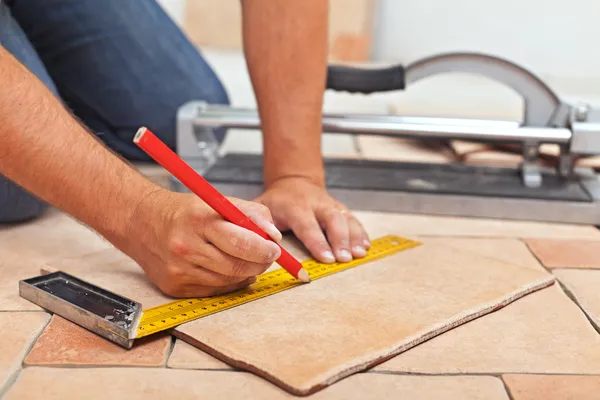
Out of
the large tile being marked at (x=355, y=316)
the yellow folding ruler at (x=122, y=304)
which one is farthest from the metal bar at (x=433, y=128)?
the yellow folding ruler at (x=122, y=304)

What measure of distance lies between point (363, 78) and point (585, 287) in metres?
0.66

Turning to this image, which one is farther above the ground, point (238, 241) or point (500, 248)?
point (238, 241)

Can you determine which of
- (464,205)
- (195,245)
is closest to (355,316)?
(195,245)

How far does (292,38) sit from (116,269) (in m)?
0.54

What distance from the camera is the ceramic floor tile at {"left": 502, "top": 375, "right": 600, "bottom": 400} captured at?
0.76 m

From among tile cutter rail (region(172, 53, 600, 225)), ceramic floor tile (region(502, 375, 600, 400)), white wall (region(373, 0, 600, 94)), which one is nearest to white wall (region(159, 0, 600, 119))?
white wall (region(373, 0, 600, 94))

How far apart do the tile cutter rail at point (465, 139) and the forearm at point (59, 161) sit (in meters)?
0.59

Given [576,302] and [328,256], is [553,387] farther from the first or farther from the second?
[328,256]

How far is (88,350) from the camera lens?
2.71 feet

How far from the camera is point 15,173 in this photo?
92cm

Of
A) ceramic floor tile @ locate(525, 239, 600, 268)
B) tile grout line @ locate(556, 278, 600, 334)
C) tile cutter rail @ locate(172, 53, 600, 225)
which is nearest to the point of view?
tile grout line @ locate(556, 278, 600, 334)

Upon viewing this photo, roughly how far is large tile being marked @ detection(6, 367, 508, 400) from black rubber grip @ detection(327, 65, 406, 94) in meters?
0.86

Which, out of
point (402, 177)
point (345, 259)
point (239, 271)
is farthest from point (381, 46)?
point (239, 271)

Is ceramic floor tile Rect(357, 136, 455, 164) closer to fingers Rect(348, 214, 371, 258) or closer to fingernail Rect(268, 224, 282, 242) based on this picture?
fingers Rect(348, 214, 371, 258)
